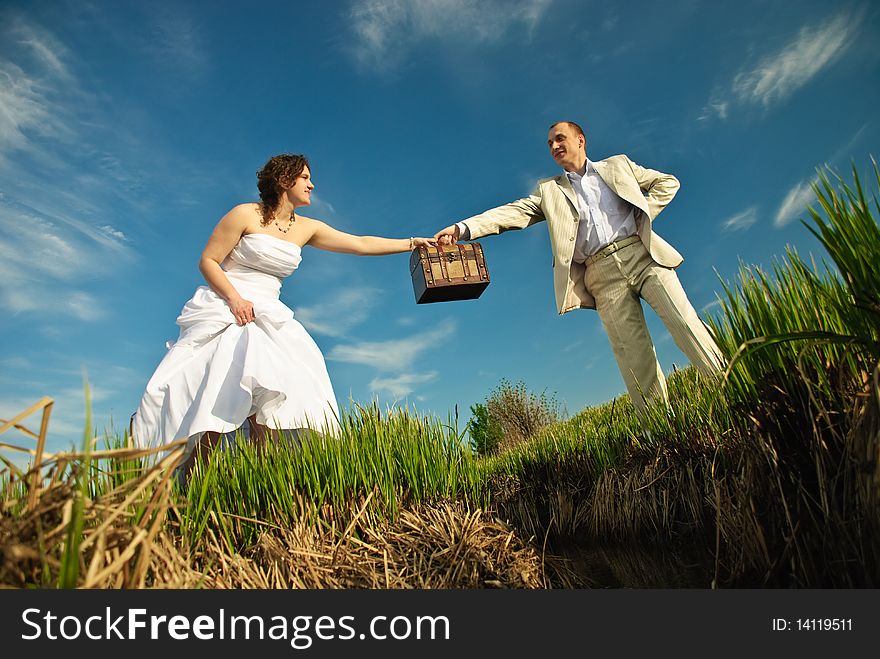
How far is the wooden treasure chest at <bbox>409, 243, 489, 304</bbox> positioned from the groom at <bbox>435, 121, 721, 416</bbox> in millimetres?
143

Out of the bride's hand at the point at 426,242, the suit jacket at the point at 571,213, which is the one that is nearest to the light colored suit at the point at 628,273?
the suit jacket at the point at 571,213

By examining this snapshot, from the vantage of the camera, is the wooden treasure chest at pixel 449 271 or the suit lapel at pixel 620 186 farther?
the wooden treasure chest at pixel 449 271

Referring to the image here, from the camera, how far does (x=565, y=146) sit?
15.8 feet

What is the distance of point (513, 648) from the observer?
3.69 ft

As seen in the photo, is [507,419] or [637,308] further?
[507,419]

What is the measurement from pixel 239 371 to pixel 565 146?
319cm

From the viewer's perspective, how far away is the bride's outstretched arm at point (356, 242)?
15.6ft

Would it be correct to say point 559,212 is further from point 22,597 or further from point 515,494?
point 22,597

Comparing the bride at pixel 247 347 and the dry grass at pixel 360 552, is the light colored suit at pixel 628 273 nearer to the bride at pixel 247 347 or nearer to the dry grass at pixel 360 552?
the bride at pixel 247 347

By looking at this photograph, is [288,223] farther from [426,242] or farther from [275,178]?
[426,242]

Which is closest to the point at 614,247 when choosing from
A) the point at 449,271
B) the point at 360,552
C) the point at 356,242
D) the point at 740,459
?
the point at 449,271

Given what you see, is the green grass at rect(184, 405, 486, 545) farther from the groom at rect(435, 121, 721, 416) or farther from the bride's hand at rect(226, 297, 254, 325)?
the groom at rect(435, 121, 721, 416)

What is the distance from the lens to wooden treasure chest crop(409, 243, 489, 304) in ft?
15.4

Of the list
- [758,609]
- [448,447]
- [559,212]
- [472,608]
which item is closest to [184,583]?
[472,608]
